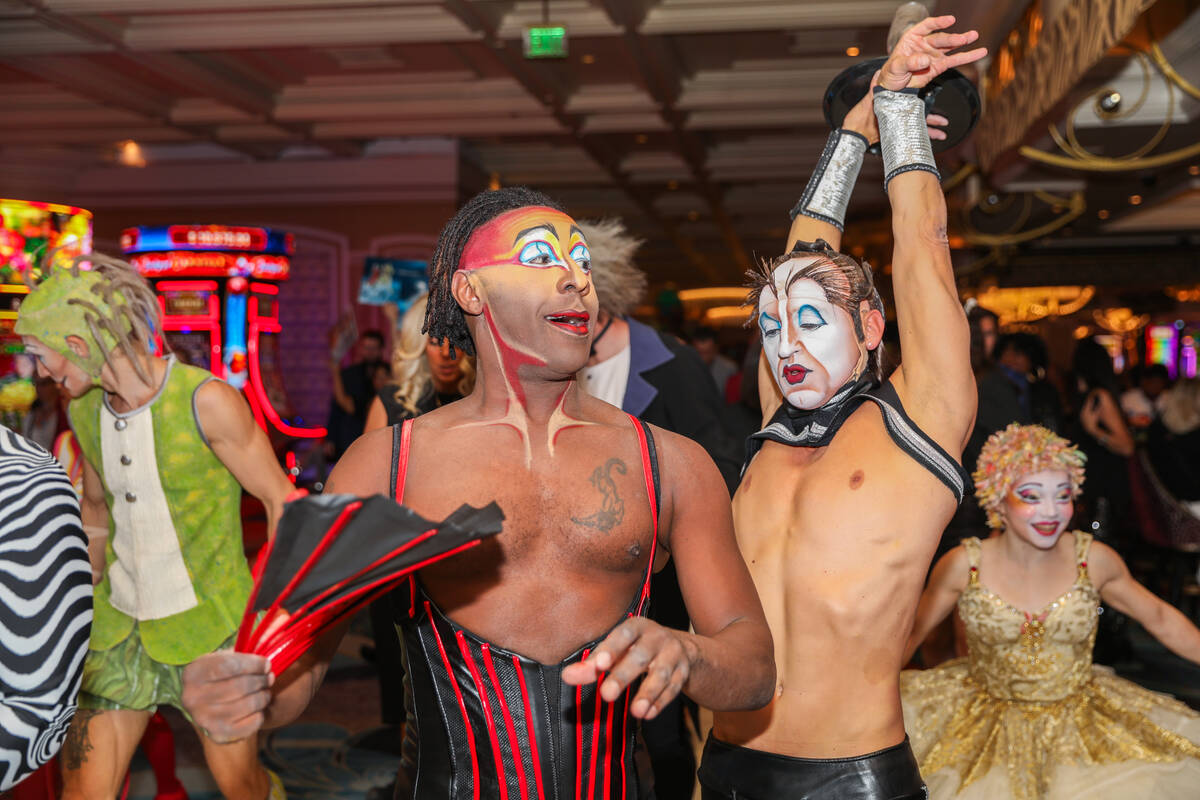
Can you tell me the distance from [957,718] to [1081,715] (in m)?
0.34

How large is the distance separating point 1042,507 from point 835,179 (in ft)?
4.68

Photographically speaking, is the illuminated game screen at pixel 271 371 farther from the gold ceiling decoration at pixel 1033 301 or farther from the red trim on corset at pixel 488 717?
the gold ceiling decoration at pixel 1033 301

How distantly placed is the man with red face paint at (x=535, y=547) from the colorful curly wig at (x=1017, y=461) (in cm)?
194

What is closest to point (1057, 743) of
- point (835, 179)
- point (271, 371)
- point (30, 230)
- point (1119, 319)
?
point (835, 179)

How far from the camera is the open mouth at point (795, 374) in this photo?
2150 mm

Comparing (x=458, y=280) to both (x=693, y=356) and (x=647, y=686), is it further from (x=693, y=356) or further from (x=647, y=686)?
(x=693, y=356)

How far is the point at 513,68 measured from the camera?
333 inches

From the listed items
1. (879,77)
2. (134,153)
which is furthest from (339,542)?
(134,153)

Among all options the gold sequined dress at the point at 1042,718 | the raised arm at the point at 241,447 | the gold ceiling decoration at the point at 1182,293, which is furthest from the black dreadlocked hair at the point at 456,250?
the gold ceiling decoration at the point at 1182,293

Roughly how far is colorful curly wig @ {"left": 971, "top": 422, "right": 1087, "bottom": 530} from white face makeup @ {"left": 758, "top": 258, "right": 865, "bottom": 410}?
1428mm

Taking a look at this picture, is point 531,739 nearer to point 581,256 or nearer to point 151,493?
point 581,256

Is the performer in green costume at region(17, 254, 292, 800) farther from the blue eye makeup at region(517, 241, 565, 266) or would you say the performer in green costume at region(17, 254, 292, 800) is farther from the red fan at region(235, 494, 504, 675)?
the red fan at region(235, 494, 504, 675)

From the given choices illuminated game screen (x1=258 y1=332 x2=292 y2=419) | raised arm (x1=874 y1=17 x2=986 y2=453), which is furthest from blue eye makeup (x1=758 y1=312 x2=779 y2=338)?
illuminated game screen (x1=258 y1=332 x2=292 y2=419)

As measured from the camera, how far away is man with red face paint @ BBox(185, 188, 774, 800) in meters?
1.65
